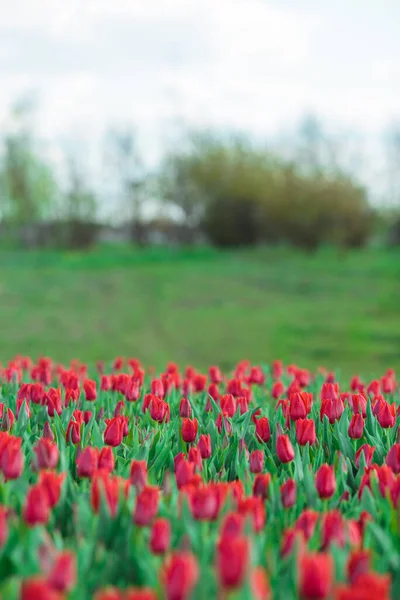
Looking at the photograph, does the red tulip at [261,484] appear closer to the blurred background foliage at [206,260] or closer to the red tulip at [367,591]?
the red tulip at [367,591]

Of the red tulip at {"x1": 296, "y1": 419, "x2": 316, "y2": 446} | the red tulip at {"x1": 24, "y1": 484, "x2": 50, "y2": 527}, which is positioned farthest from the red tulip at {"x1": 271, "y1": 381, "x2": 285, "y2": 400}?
the red tulip at {"x1": 24, "y1": 484, "x2": 50, "y2": 527}

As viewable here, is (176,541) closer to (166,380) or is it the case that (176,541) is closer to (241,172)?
(166,380)

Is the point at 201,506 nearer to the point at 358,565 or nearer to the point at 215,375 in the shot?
the point at 358,565

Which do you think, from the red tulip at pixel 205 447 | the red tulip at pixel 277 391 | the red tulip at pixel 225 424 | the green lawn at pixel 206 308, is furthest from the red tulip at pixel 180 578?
the green lawn at pixel 206 308

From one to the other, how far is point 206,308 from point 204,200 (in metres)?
13.9

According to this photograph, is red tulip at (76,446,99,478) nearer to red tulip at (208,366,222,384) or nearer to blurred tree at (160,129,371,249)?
red tulip at (208,366,222,384)

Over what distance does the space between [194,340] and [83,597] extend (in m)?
13.5

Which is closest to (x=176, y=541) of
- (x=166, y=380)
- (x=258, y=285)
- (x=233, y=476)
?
(x=233, y=476)

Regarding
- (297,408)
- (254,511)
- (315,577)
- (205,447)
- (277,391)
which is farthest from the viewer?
(277,391)

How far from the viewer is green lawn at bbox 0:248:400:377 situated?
14312 mm

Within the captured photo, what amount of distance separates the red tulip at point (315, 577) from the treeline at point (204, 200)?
28292 mm

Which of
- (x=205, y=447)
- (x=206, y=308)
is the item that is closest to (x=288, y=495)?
(x=205, y=447)

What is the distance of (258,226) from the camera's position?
3125cm

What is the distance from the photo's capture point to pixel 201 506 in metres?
1.94
